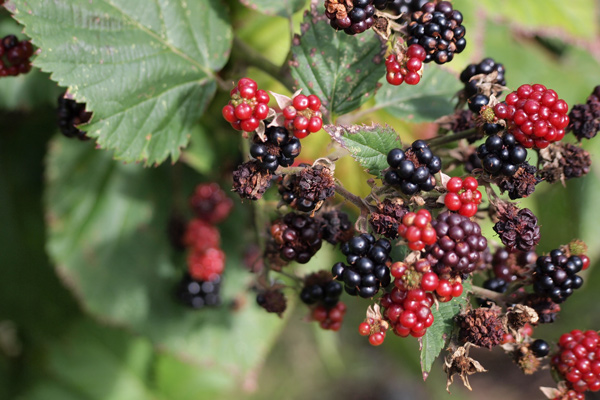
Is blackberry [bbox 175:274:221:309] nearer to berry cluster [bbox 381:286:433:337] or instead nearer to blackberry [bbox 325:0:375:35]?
berry cluster [bbox 381:286:433:337]

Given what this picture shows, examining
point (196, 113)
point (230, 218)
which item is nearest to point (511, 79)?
point (230, 218)

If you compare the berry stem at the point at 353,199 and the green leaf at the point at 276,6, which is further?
the green leaf at the point at 276,6

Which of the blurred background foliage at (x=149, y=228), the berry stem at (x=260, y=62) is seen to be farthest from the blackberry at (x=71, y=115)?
the berry stem at (x=260, y=62)

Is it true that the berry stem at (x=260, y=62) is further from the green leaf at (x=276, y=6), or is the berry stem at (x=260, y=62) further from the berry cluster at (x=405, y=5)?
the berry cluster at (x=405, y=5)

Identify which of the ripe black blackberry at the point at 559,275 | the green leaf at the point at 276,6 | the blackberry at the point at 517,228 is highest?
the blackberry at the point at 517,228

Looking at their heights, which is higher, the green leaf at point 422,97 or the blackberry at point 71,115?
the green leaf at point 422,97

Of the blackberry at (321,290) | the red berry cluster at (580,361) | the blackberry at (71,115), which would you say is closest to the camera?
the red berry cluster at (580,361)
